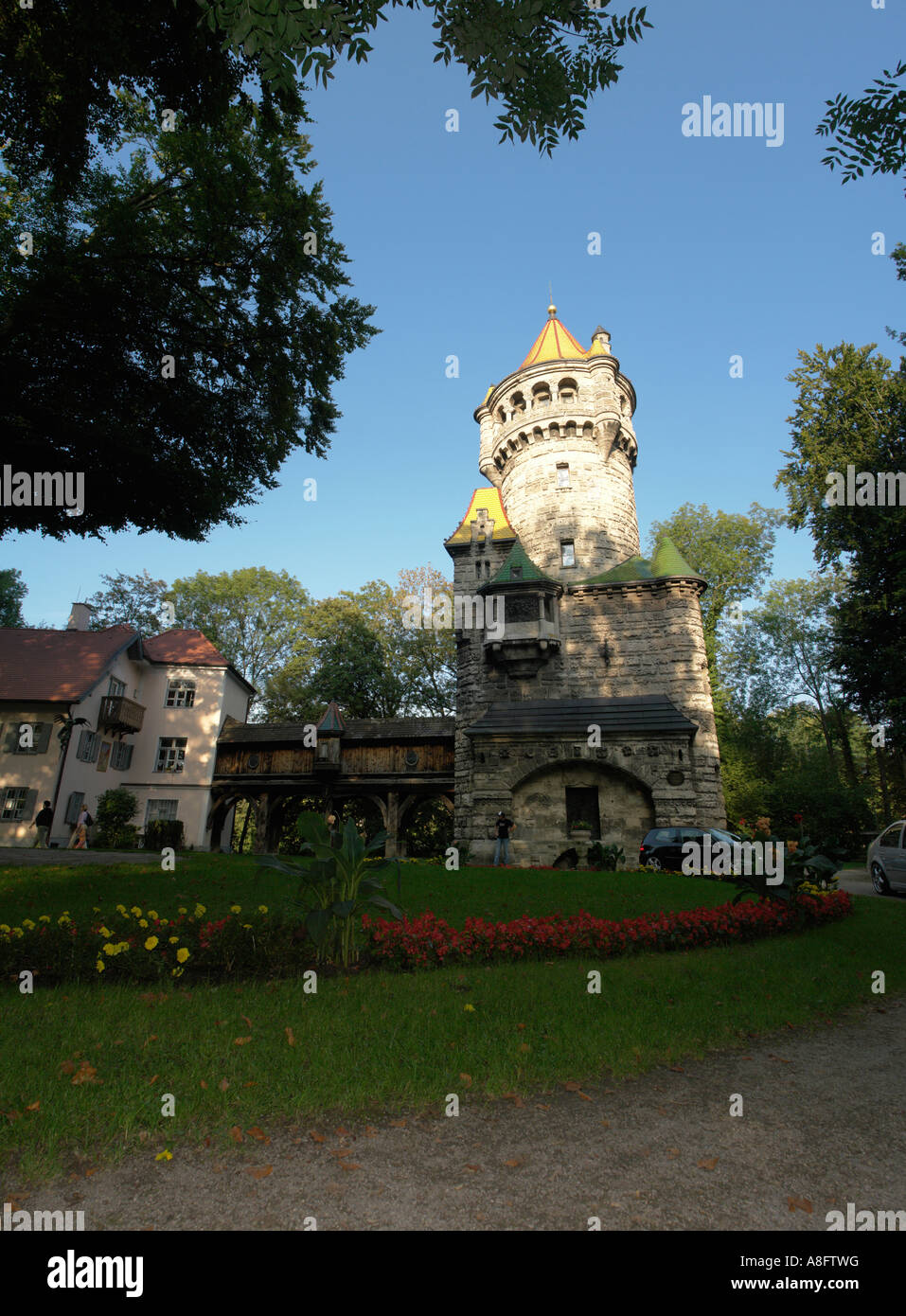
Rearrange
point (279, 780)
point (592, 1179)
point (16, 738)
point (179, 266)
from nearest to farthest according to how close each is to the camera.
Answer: point (592, 1179), point (179, 266), point (16, 738), point (279, 780)

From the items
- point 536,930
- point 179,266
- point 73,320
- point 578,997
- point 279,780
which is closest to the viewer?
point 578,997

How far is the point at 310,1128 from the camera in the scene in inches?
139

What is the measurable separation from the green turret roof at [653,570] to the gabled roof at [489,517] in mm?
3858

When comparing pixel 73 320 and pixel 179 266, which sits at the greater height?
pixel 179 266

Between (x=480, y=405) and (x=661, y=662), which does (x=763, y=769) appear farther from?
(x=480, y=405)

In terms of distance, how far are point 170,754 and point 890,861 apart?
27.2m

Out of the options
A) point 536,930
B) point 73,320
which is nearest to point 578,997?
point 536,930

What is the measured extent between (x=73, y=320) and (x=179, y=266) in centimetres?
233

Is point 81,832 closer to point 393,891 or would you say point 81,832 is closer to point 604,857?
point 393,891

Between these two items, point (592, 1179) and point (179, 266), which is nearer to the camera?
point (592, 1179)

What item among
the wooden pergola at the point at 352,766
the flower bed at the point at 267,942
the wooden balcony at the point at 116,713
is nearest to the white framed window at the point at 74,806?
the wooden balcony at the point at 116,713

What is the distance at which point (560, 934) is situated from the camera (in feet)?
26.0

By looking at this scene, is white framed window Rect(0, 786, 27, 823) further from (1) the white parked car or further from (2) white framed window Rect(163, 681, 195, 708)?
(1) the white parked car

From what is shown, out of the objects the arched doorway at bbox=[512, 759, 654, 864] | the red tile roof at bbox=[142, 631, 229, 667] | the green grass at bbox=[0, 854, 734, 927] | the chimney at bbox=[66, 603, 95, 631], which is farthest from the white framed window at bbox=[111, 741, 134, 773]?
the arched doorway at bbox=[512, 759, 654, 864]
